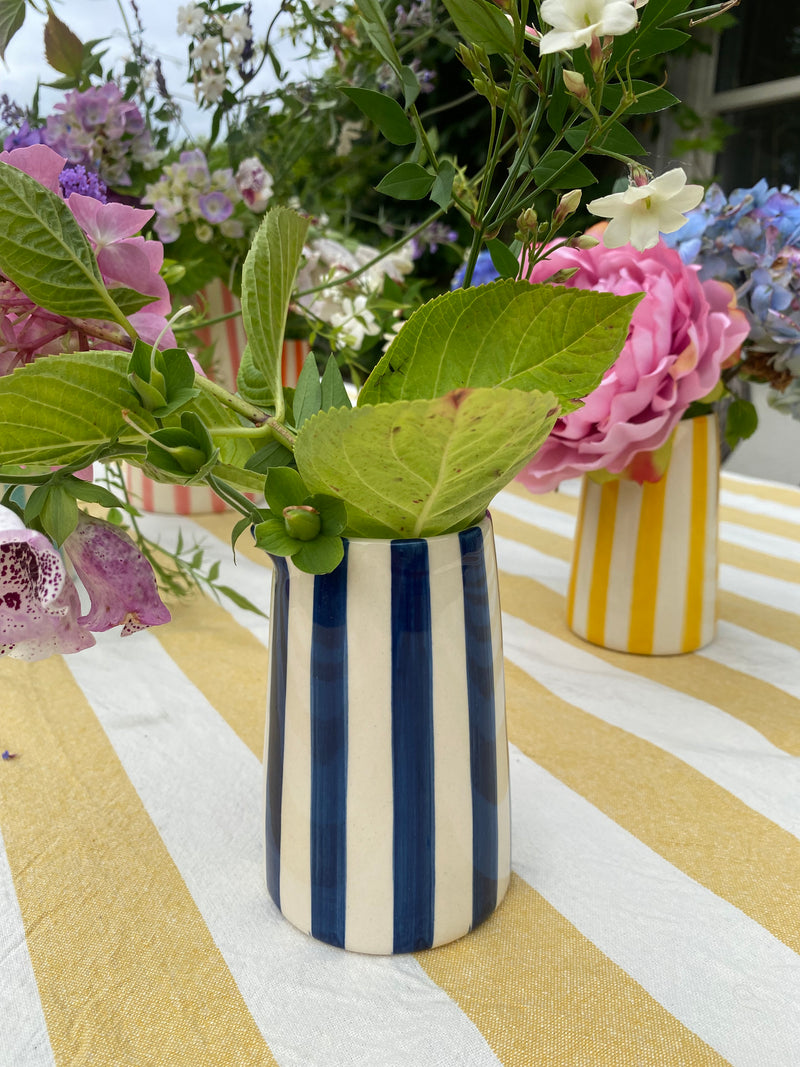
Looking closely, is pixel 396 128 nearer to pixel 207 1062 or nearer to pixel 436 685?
pixel 436 685

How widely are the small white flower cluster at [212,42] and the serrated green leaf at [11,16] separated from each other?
26cm

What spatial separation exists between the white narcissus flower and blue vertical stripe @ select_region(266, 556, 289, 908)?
158mm

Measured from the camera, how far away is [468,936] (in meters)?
0.32

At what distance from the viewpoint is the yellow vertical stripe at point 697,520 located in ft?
1.85

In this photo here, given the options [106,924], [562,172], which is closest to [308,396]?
[562,172]

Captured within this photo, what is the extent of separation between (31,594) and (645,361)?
Result: 35cm

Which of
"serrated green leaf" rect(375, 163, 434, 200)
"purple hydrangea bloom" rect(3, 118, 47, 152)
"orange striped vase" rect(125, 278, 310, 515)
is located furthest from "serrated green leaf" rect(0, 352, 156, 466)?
"orange striped vase" rect(125, 278, 310, 515)

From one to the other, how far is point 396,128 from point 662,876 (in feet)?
1.03

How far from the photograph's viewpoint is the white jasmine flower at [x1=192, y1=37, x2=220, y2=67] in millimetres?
608

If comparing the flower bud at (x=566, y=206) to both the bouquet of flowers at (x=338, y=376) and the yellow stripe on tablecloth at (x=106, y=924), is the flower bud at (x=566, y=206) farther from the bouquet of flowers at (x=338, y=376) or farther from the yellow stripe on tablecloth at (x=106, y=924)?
the yellow stripe on tablecloth at (x=106, y=924)

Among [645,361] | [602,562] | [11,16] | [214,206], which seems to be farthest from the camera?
[214,206]

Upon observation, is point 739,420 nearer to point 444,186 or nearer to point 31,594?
point 444,186

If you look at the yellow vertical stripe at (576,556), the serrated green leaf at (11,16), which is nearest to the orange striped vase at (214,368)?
the yellow vertical stripe at (576,556)

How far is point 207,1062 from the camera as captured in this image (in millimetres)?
272
